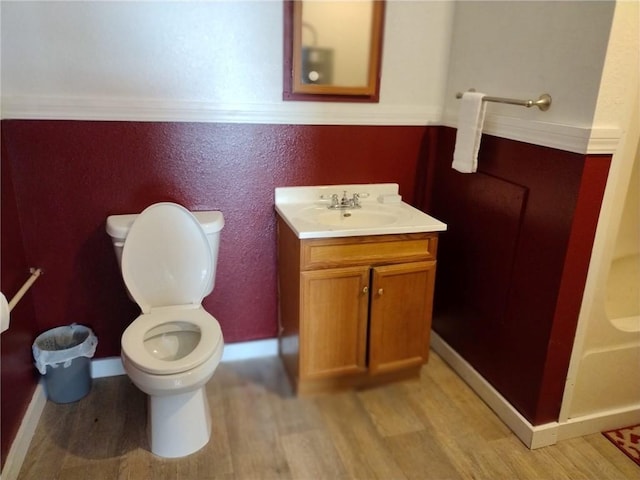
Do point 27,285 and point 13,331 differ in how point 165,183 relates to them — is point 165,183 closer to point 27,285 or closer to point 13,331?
point 27,285

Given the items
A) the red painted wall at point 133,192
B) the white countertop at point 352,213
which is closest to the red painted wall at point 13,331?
the red painted wall at point 133,192

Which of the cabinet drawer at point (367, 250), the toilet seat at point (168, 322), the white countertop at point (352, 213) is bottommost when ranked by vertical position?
the toilet seat at point (168, 322)

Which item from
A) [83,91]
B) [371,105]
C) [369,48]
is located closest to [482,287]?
[371,105]

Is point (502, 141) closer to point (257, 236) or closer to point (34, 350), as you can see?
point (257, 236)

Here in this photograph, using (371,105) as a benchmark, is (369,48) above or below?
above

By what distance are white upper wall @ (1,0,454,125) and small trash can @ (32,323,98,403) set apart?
921 millimetres

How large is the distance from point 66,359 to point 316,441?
3.54 ft

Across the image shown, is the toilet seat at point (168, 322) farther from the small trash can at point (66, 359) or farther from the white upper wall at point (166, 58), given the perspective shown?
the white upper wall at point (166, 58)

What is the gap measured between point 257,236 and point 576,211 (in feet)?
4.35

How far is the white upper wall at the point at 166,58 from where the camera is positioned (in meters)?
1.84

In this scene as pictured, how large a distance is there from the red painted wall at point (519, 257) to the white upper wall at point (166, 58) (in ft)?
1.83

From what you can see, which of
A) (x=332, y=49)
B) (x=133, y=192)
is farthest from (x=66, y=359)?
(x=332, y=49)

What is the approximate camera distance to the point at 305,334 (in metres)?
2.01

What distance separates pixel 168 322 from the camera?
191cm
